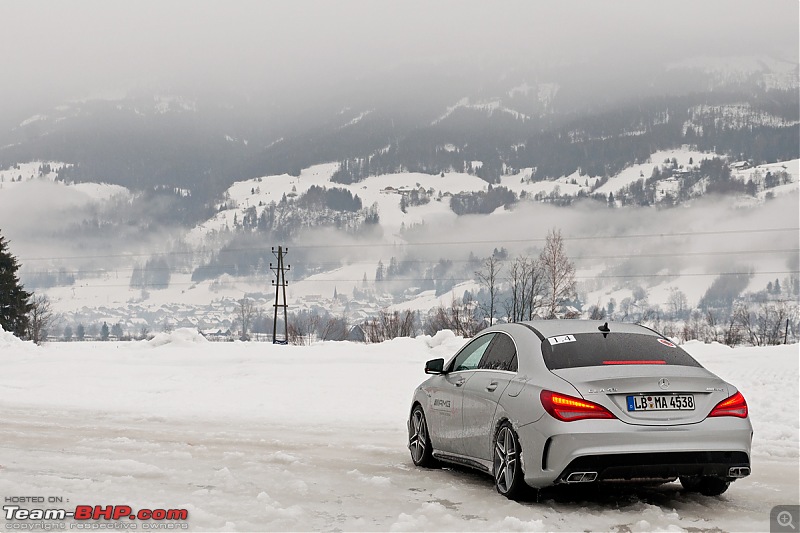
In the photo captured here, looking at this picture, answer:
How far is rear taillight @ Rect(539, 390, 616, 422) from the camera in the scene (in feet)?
22.3

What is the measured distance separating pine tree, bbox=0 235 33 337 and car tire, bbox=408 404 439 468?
75.5 metres

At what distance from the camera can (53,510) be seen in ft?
22.0

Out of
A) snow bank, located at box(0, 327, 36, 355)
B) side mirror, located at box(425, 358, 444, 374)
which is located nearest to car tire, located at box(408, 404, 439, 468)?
side mirror, located at box(425, 358, 444, 374)

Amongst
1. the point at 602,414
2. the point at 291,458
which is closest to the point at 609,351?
the point at 602,414

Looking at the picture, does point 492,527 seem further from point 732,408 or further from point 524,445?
point 732,408

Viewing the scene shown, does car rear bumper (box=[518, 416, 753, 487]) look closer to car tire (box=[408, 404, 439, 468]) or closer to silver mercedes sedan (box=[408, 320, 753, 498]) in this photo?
A: silver mercedes sedan (box=[408, 320, 753, 498])

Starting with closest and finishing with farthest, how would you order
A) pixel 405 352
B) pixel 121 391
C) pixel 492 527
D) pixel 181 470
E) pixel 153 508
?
pixel 492 527 < pixel 153 508 < pixel 181 470 < pixel 121 391 < pixel 405 352

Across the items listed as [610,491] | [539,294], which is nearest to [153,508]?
[610,491]

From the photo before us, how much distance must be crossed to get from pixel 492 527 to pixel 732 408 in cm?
220

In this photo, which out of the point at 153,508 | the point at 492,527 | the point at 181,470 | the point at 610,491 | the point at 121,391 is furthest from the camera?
the point at 121,391

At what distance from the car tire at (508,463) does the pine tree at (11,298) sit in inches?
3063

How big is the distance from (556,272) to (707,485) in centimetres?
7168

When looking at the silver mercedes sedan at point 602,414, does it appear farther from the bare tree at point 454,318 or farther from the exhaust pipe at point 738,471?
the bare tree at point 454,318

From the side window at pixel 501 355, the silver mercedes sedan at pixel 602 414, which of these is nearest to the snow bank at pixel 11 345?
the side window at pixel 501 355
